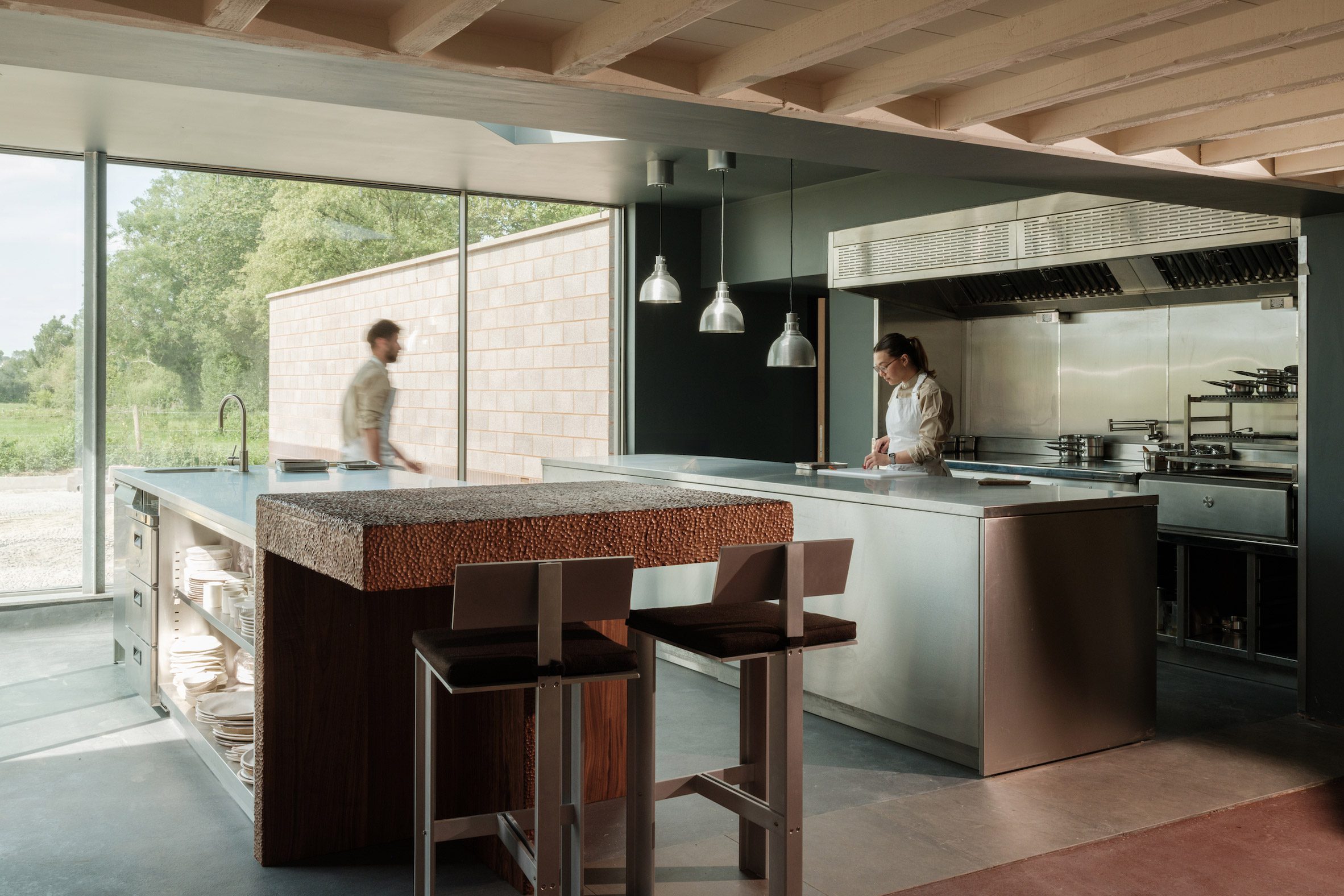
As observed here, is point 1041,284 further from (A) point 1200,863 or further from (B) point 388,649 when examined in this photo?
(B) point 388,649

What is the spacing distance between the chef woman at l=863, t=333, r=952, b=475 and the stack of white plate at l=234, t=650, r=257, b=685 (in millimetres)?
2910

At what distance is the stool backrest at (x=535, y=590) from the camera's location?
6.70ft

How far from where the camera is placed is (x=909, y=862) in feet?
9.67

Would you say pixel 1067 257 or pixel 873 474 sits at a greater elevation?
pixel 1067 257

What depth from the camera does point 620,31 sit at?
2320mm

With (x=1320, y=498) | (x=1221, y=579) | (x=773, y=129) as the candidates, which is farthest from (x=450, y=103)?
(x=1221, y=579)

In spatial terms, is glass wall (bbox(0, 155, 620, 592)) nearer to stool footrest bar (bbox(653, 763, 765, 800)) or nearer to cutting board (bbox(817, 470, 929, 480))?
cutting board (bbox(817, 470, 929, 480))

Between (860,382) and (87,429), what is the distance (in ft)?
16.0

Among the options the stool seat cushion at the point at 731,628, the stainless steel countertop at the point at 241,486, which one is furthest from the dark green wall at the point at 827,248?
the stool seat cushion at the point at 731,628

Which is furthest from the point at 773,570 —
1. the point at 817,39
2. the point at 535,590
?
the point at 817,39

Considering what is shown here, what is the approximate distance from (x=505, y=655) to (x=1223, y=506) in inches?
156

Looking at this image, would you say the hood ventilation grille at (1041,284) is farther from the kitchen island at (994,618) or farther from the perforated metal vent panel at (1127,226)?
the kitchen island at (994,618)

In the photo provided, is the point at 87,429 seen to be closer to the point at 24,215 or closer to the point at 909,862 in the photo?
the point at 24,215

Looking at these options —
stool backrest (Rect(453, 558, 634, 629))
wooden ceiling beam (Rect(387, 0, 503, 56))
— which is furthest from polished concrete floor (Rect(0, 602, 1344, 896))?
wooden ceiling beam (Rect(387, 0, 503, 56))
